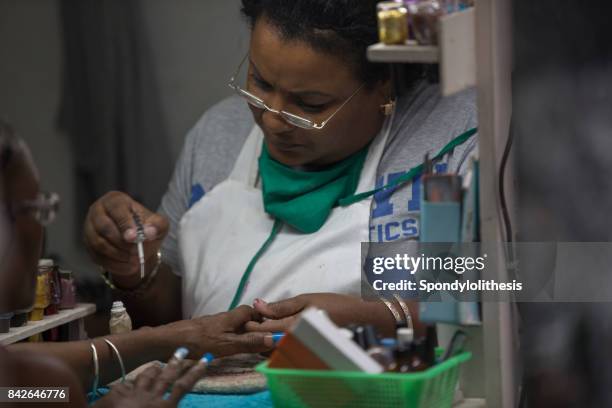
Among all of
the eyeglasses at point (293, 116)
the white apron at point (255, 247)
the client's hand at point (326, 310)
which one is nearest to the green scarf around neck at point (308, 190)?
the white apron at point (255, 247)

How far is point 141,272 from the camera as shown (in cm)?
202

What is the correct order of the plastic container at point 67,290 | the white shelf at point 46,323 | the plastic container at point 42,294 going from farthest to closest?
the plastic container at point 67,290 < the plastic container at point 42,294 < the white shelf at point 46,323

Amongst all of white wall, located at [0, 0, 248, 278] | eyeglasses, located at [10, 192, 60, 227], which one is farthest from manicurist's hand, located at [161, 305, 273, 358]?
white wall, located at [0, 0, 248, 278]

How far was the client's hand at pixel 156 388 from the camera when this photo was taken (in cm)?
128

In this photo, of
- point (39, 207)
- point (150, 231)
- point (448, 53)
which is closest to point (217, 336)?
point (150, 231)

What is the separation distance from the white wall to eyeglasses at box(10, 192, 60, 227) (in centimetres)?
172

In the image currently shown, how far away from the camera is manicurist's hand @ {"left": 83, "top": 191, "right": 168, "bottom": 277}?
190 centimetres

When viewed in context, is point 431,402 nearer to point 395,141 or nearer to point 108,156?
point 395,141

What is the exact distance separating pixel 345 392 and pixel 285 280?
716 millimetres

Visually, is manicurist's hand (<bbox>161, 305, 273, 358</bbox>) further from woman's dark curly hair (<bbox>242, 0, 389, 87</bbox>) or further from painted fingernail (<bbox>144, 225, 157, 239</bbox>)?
woman's dark curly hair (<bbox>242, 0, 389, 87</bbox>)

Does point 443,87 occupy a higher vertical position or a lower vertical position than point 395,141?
higher

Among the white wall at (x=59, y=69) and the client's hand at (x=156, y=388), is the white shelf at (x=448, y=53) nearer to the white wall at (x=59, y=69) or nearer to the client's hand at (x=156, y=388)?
the client's hand at (x=156, y=388)

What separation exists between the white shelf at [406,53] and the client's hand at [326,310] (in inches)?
21.9

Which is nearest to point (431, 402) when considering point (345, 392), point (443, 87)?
point (345, 392)
